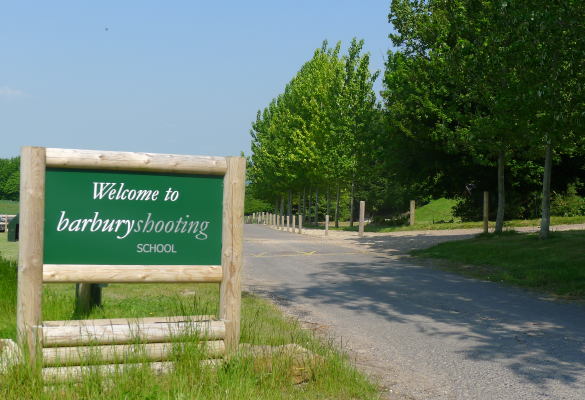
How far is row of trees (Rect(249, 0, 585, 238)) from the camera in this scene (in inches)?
547

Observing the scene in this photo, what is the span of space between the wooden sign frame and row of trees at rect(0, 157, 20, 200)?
110629mm

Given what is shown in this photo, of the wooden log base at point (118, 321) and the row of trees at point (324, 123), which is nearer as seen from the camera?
the wooden log base at point (118, 321)

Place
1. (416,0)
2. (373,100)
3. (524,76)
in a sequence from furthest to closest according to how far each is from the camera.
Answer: (373,100), (416,0), (524,76)

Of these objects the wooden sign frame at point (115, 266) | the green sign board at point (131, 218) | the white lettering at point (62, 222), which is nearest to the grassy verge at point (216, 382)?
the wooden sign frame at point (115, 266)

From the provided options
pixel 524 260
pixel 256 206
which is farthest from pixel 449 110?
pixel 256 206

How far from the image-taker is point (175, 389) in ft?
13.1

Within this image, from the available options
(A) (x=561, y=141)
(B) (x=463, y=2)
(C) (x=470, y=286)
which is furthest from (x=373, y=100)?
(C) (x=470, y=286)

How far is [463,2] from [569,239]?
9468 millimetres

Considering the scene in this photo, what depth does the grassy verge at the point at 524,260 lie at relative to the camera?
10750 mm

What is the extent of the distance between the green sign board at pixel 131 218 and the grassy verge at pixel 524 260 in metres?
7.34

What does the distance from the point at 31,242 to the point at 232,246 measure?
161cm

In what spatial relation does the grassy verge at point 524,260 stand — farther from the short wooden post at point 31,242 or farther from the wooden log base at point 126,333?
the short wooden post at point 31,242

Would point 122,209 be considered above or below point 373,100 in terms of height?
below

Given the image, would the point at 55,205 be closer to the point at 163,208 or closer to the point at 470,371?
the point at 163,208
